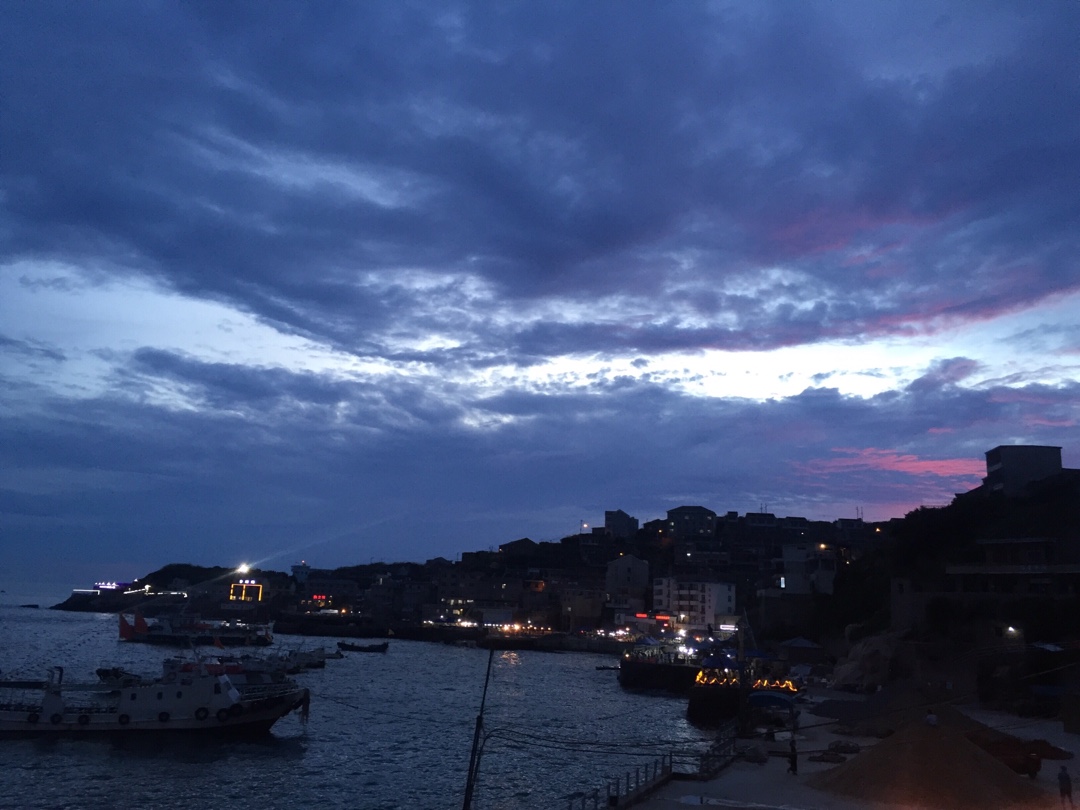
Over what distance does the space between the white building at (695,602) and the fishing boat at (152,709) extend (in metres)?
64.2

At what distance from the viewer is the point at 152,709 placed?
109 ft

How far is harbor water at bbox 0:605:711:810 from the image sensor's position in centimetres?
2550

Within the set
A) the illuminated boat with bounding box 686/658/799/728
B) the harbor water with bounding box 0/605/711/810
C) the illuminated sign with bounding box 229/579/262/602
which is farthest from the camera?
the illuminated sign with bounding box 229/579/262/602

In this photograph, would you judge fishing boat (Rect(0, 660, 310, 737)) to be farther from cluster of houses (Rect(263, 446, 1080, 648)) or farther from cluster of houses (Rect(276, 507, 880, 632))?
cluster of houses (Rect(276, 507, 880, 632))

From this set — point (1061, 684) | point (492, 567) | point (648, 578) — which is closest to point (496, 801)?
point (1061, 684)

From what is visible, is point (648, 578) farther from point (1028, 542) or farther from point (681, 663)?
point (1028, 542)

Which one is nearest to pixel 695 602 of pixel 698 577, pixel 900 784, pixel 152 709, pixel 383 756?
pixel 698 577

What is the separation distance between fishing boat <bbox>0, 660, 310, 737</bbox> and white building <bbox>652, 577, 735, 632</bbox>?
211ft

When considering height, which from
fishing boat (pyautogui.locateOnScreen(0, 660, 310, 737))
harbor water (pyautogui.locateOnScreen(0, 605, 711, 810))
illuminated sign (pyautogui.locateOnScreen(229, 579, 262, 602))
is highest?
illuminated sign (pyautogui.locateOnScreen(229, 579, 262, 602))

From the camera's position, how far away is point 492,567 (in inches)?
5669

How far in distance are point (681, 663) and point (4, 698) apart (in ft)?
123

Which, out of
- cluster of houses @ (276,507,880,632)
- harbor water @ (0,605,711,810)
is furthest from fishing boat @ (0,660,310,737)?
cluster of houses @ (276,507,880,632)

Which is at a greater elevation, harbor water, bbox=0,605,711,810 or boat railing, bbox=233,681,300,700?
boat railing, bbox=233,681,300,700

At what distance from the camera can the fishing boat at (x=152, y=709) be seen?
108ft
